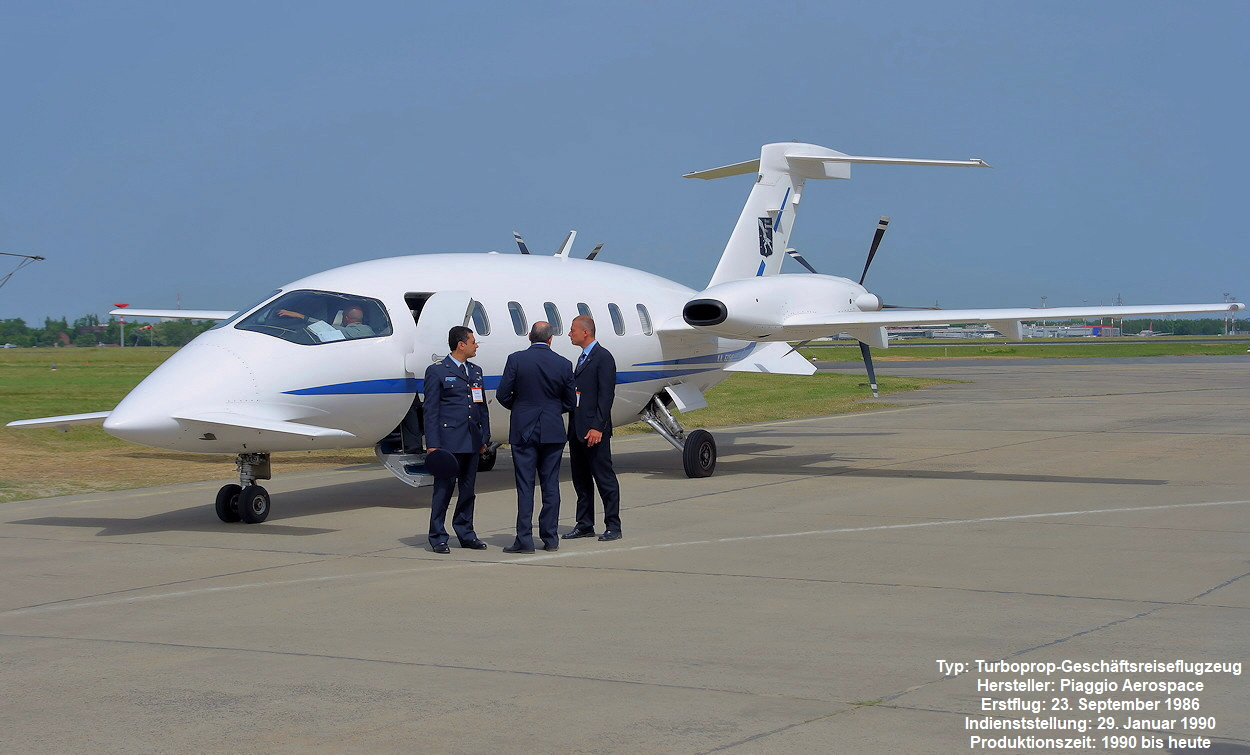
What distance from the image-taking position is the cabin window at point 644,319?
57.6 feet

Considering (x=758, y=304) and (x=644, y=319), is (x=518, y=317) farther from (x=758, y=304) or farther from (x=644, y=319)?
(x=758, y=304)

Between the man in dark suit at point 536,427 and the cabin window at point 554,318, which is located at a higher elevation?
the cabin window at point 554,318

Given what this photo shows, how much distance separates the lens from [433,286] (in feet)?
46.8

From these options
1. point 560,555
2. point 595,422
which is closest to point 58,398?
point 595,422

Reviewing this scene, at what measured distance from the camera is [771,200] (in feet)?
67.7

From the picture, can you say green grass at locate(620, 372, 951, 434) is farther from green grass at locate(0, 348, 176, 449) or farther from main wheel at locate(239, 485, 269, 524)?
main wheel at locate(239, 485, 269, 524)

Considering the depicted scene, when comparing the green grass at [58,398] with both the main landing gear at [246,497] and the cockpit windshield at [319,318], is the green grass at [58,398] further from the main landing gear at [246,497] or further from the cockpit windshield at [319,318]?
the cockpit windshield at [319,318]

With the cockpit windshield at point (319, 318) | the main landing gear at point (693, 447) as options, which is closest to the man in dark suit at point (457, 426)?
the cockpit windshield at point (319, 318)

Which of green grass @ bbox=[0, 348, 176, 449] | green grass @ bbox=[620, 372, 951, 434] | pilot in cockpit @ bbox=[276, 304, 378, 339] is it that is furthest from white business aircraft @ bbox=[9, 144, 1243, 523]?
green grass @ bbox=[620, 372, 951, 434]

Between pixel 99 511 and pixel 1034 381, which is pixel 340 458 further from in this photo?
pixel 1034 381

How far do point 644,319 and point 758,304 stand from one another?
1.70m

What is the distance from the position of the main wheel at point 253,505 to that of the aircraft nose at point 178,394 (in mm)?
1187

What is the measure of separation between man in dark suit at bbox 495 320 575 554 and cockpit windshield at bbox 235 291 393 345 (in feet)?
9.37

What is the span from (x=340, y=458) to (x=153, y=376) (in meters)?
8.61
